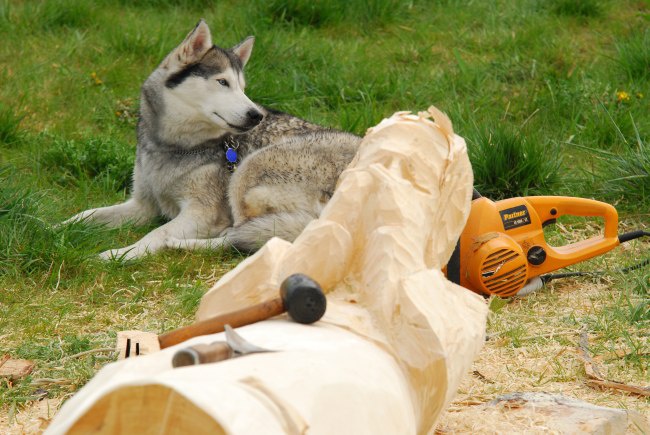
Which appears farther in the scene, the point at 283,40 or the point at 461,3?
the point at 461,3

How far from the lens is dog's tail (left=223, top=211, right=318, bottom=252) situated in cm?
479

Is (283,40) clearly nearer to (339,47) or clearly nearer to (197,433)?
(339,47)

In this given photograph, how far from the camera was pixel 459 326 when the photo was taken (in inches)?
80.2

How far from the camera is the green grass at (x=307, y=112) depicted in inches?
148

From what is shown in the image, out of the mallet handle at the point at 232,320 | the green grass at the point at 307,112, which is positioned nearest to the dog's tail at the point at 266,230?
the green grass at the point at 307,112

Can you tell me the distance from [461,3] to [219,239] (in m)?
3.92

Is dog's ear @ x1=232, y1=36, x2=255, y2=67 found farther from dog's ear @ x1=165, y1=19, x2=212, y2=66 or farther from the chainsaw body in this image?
the chainsaw body

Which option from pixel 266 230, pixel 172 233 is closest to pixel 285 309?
pixel 266 230

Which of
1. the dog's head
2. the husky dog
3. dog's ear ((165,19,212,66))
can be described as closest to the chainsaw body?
the husky dog

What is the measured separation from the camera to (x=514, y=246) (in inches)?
155

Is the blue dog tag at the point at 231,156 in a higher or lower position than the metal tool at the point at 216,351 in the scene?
lower

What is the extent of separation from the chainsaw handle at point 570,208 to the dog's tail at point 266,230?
1268 mm

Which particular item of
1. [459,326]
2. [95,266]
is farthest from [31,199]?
[459,326]

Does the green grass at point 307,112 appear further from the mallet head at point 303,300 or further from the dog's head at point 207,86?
the mallet head at point 303,300
